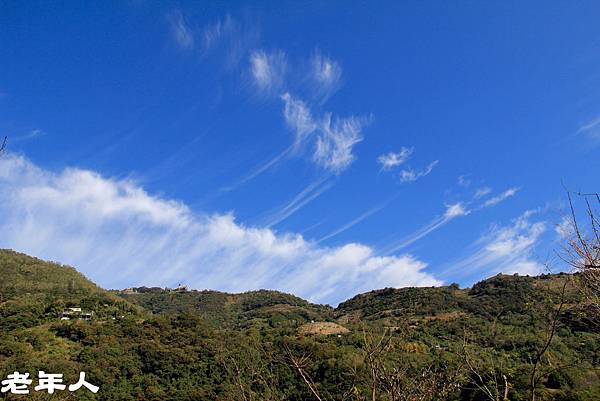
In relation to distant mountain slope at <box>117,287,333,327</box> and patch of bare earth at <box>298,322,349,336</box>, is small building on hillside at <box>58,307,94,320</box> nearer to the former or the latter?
patch of bare earth at <box>298,322,349,336</box>

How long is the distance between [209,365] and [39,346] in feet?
59.0

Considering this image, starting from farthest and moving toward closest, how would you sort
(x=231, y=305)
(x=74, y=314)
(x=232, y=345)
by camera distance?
(x=231, y=305)
(x=74, y=314)
(x=232, y=345)

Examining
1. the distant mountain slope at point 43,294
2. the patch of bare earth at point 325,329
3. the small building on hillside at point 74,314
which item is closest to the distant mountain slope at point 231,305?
the patch of bare earth at point 325,329

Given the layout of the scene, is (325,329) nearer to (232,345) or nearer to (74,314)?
(232,345)

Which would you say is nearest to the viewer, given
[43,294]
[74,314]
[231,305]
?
[74,314]

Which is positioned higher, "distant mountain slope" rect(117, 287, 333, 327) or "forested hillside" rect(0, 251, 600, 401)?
"distant mountain slope" rect(117, 287, 333, 327)

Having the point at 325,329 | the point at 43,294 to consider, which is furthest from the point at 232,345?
the point at 43,294

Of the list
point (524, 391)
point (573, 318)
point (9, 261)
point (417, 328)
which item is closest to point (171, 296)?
point (9, 261)

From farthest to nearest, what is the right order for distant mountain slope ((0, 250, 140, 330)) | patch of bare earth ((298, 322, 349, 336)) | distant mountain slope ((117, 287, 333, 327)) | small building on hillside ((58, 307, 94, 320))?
distant mountain slope ((117, 287, 333, 327)), patch of bare earth ((298, 322, 349, 336)), small building on hillside ((58, 307, 94, 320)), distant mountain slope ((0, 250, 140, 330))

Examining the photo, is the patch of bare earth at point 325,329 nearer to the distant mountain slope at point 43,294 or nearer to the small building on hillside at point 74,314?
the distant mountain slope at point 43,294

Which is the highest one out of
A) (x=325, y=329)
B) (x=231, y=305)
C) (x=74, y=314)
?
(x=231, y=305)

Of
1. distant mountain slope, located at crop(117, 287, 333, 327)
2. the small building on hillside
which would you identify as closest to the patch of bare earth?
distant mountain slope, located at crop(117, 287, 333, 327)

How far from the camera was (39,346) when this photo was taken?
166ft

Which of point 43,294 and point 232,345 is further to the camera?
point 43,294
